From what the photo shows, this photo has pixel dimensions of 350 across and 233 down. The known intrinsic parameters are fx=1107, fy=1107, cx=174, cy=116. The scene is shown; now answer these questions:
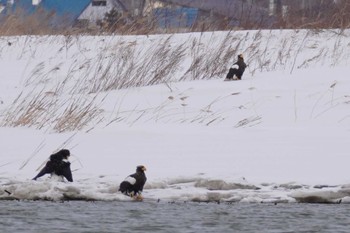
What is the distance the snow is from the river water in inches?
10.0

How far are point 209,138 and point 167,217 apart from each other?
3895 mm

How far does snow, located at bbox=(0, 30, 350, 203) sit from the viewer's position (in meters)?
9.91

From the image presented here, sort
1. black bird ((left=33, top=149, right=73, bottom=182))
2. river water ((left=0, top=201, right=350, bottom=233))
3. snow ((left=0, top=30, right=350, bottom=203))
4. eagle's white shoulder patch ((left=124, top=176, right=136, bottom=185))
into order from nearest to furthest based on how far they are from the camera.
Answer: river water ((left=0, top=201, right=350, bottom=233))
eagle's white shoulder patch ((left=124, top=176, right=136, bottom=185))
snow ((left=0, top=30, right=350, bottom=203))
black bird ((left=33, top=149, right=73, bottom=182))

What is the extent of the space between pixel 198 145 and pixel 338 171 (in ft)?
6.89

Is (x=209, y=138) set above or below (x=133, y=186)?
above

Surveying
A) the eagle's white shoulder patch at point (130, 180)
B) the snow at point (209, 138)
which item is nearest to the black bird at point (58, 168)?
the snow at point (209, 138)

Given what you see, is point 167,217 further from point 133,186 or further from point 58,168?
point 58,168

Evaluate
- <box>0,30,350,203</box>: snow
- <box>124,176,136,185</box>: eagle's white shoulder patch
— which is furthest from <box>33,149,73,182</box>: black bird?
<box>124,176,136,185</box>: eagle's white shoulder patch

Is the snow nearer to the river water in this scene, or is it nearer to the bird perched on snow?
the bird perched on snow

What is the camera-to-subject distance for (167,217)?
29.1 feet

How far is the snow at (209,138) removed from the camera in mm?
9906

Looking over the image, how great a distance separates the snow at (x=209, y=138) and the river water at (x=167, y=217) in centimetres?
25

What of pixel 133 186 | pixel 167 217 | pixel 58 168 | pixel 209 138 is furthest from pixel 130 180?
pixel 209 138

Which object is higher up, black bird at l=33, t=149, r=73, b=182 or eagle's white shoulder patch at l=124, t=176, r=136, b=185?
black bird at l=33, t=149, r=73, b=182
